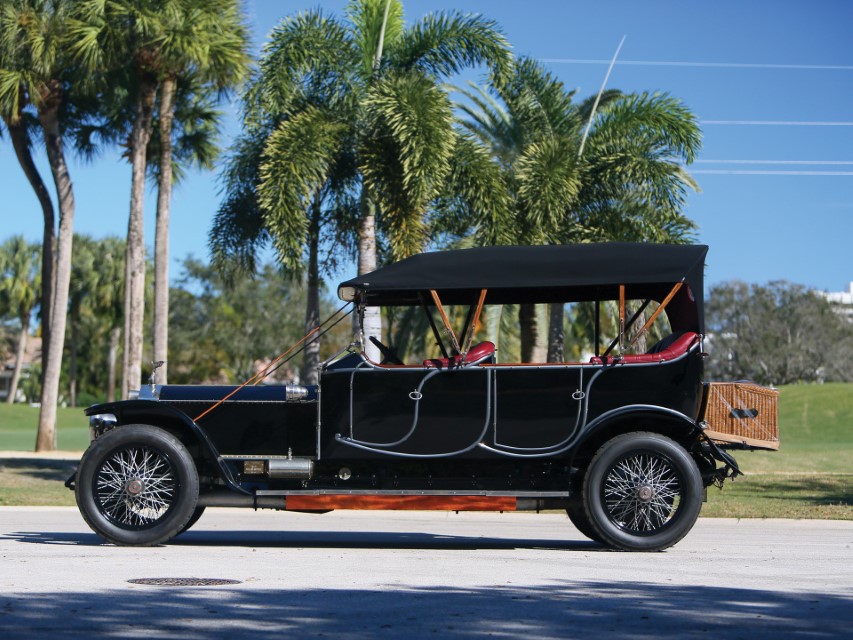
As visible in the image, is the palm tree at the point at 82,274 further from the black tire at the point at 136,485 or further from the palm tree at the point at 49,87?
the black tire at the point at 136,485

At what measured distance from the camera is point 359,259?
21.3m

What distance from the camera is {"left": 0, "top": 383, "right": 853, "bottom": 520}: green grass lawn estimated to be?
16.4 meters

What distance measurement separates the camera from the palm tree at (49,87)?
81.1 ft

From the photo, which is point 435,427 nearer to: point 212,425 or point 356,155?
point 212,425

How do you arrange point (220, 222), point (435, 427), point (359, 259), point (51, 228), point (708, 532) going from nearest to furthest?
point (435, 427) < point (708, 532) < point (359, 259) < point (220, 222) < point (51, 228)

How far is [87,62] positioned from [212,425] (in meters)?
15.0

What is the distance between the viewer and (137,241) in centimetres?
2405

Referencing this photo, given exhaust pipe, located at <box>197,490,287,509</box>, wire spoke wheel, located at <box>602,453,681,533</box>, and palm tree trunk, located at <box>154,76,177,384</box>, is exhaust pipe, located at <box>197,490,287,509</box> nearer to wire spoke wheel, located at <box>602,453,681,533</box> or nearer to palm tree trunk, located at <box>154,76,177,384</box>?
wire spoke wheel, located at <box>602,453,681,533</box>

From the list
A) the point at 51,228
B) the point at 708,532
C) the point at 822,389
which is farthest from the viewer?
the point at 822,389

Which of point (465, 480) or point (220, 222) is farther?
point (220, 222)

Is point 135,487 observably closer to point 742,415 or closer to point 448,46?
point 742,415

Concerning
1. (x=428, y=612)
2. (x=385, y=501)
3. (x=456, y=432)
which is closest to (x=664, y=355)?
(x=456, y=432)

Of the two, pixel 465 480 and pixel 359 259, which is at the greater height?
pixel 359 259

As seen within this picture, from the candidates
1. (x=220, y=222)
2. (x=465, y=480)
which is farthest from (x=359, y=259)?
(x=465, y=480)
